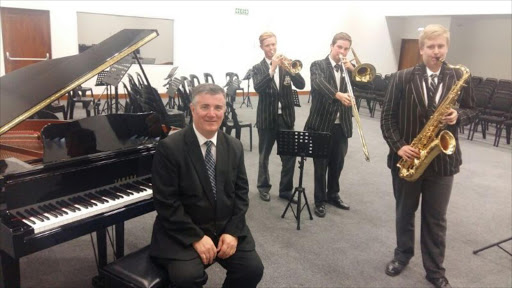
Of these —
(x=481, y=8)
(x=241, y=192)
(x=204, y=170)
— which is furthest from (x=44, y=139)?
(x=481, y=8)

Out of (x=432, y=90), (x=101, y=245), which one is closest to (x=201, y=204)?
(x=101, y=245)

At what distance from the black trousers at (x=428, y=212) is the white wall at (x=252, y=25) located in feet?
30.0

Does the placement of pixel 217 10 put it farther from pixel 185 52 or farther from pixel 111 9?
pixel 111 9

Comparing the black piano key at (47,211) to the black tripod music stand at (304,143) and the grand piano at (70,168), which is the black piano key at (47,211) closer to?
the grand piano at (70,168)

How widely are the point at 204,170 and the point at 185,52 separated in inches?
400

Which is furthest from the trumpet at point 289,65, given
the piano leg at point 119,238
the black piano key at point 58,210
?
the black piano key at point 58,210

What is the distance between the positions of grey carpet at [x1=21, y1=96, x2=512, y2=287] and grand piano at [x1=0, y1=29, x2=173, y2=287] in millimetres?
611

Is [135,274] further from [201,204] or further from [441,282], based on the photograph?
[441,282]

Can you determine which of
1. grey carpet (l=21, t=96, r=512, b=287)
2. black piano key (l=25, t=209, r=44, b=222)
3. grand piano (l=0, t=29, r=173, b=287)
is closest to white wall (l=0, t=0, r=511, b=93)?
grey carpet (l=21, t=96, r=512, b=287)

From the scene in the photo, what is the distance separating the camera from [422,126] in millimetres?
2846

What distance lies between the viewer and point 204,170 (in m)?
2.31

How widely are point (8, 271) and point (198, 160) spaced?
1.10 m

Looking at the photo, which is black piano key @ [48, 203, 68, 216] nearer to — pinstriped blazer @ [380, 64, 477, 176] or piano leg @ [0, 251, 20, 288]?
piano leg @ [0, 251, 20, 288]

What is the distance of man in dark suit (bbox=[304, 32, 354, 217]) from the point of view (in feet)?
12.8
